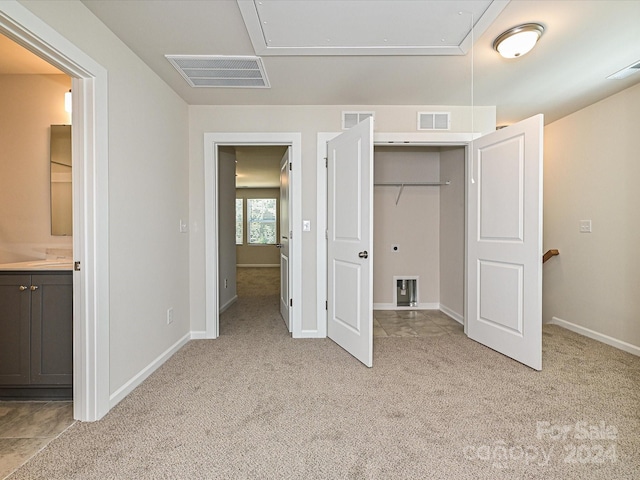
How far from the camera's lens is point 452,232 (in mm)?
4457

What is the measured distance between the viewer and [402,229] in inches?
191

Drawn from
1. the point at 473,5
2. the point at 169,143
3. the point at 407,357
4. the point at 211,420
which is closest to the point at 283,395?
the point at 211,420

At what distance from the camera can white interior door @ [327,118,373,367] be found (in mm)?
2846

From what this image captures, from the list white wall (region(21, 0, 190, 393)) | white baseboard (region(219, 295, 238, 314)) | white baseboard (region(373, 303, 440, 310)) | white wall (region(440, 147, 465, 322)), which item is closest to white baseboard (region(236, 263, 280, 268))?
white baseboard (region(219, 295, 238, 314))

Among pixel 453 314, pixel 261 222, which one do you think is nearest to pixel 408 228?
pixel 453 314

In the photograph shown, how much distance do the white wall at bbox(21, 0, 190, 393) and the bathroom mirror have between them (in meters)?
0.68

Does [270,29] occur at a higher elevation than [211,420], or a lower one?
higher

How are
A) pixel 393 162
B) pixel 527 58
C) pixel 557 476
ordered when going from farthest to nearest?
1. pixel 393 162
2. pixel 527 58
3. pixel 557 476

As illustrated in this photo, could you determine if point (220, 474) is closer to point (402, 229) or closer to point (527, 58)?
point (527, 58)

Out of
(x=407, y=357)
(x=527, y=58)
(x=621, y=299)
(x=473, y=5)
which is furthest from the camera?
(x=621, y=299)

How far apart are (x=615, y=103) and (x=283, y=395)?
3.97 metres

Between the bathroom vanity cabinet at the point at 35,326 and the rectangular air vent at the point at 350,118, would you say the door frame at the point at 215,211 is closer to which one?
the rectangular air vent at the point at 350,118

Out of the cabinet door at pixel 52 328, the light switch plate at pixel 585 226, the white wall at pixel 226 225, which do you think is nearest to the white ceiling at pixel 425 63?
the light switch plate at pixel 585 226

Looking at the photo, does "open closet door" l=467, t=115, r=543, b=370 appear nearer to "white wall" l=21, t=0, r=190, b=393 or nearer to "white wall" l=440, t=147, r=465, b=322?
"white wall" l=440, t=147, r=465, b=322
